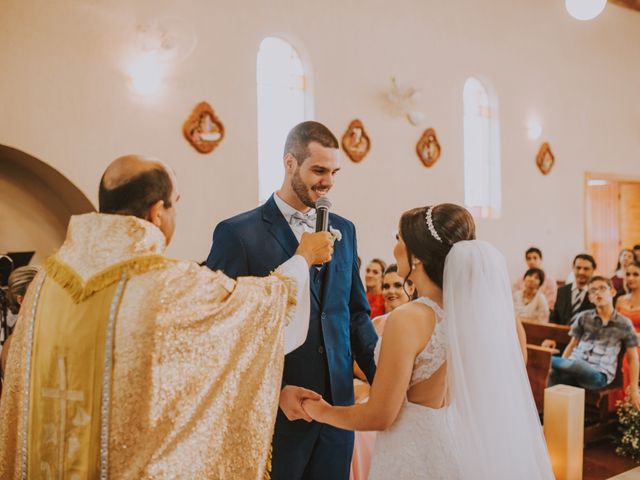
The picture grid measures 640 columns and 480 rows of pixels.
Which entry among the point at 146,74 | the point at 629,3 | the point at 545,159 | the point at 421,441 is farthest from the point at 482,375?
the point at 629,3

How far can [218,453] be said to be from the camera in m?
1.63

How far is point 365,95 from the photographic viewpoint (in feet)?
24.8

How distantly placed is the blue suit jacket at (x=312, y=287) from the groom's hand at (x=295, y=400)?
0.49ft

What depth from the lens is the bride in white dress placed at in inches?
79.9

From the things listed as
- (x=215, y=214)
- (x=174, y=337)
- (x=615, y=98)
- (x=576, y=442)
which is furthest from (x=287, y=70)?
(x=615, y=98)

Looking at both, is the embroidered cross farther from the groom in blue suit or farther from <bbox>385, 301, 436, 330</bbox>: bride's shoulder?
<bbox>385, 301, 436, 330</bbox>: bride's shoulder

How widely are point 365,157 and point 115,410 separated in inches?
249

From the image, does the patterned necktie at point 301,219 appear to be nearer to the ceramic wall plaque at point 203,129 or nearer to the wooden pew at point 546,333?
the ceramic wall plaque at point 203,129

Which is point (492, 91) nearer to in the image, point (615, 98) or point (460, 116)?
point (460, 116)

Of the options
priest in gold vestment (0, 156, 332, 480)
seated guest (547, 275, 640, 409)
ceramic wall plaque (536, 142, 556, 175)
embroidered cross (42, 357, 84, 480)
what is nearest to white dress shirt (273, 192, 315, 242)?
priest in gold vestment (0, 156, 332, 480)

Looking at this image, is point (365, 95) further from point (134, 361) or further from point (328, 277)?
point (134, 361)

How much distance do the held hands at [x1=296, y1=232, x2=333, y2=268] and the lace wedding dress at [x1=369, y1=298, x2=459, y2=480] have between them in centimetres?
38

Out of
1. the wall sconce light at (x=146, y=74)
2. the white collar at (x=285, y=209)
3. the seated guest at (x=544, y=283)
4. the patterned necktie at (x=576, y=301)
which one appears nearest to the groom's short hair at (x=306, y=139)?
the white collar at (x=285, y=209)

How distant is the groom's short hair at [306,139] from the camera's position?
245 cm
